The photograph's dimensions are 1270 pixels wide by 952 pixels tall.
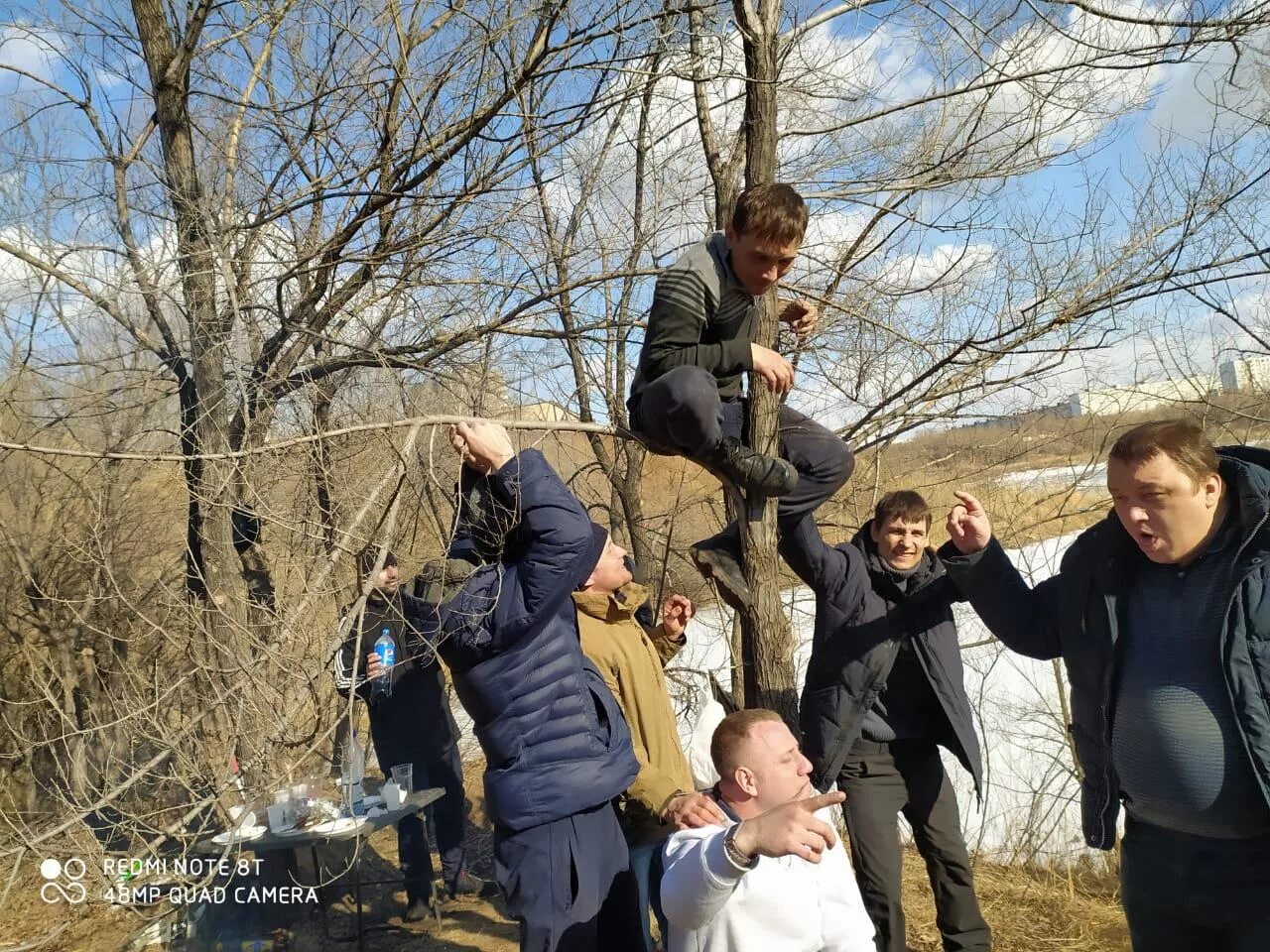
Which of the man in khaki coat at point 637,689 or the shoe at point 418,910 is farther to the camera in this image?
the shoe at point 418,910

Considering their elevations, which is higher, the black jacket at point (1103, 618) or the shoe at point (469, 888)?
the black jacket at point (1103, 618)

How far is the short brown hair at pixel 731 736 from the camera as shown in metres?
2.04

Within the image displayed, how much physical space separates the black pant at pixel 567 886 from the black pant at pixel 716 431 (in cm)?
110

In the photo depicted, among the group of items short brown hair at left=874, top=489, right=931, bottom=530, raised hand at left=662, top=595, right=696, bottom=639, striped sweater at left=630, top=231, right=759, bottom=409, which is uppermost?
striped sweater at left=630, top=231, right=759, bottom=409

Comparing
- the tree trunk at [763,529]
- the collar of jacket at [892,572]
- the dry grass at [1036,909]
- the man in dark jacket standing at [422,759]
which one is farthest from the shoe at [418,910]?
the collar of jacket at [892,572]

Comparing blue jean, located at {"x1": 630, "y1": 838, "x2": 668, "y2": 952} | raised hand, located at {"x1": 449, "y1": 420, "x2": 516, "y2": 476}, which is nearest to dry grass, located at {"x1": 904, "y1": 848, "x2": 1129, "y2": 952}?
blue jean, located at {"x1": 630, "y1": 838, "x2": 668, "y2": 952}

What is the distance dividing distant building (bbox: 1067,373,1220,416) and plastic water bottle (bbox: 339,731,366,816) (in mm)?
4618

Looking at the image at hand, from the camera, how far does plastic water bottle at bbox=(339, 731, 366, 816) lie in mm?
4430

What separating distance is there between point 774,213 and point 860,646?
154 centimetres

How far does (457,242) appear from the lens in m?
4.89

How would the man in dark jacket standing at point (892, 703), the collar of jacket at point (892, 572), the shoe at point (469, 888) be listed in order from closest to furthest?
1. the man in dark jacket standing at point (892, 703)
2. the collar of jacket at point (892, 572)
3. the shoe at point (469, 888)

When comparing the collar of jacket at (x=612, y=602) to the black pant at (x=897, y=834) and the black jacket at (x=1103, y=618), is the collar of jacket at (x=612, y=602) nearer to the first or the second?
the black pant at (x=897, y=834)

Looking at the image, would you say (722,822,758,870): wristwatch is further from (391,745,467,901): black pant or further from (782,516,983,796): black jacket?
(391,745,467,901): black pant

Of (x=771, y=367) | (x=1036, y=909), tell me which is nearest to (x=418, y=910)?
(x=1036, y=909)
